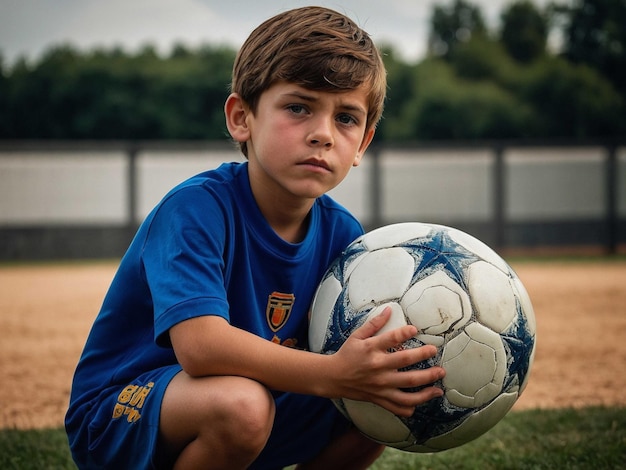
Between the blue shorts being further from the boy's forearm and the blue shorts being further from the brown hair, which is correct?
the brown hair

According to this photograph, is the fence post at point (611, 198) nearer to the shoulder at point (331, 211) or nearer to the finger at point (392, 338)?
the shoulder at point (331, 211)

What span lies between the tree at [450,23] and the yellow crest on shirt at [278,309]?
50.3 meters

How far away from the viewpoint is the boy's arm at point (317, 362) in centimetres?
204

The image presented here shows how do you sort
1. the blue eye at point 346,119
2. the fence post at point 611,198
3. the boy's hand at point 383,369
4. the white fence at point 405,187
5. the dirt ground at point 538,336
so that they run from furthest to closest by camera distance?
the fence post at point 611,198 → the white fence at point 405,187 → the dirt ground at point 538,336 → the blue eye at point 346,119 → the boy's hand at point 383,369

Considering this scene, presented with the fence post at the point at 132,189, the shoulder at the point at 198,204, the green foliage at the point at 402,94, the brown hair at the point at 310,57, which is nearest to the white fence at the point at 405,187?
the fence post at the point at 132,189

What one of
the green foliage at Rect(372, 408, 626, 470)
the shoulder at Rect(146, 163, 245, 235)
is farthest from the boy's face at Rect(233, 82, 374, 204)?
the green foliage at Rect(372, 408, 626, 470)

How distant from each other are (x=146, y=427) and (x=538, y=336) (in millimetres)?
4681

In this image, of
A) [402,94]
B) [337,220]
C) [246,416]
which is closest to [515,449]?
[337,220]

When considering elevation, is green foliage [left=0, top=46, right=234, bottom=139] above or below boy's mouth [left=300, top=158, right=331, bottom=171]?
below

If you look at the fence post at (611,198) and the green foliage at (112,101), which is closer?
the fence post at (611,198)

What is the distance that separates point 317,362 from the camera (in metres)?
2.07

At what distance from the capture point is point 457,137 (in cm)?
3181

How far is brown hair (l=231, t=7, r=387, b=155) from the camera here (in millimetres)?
2266

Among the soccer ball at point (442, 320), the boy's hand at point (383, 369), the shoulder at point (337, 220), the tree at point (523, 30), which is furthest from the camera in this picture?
the tree at point (523, 30)
